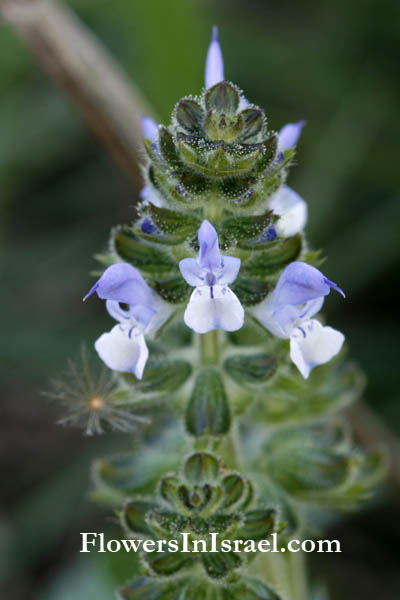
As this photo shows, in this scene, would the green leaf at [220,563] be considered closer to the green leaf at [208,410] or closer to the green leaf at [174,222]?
the green leaf at [208,410]

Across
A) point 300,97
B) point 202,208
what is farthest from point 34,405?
point 202,208

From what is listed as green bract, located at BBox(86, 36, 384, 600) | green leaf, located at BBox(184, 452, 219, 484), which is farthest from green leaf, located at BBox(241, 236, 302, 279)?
green leaf, located at BBox(184, 452, 219, 484)

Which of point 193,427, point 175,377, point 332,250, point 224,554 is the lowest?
point 224,554

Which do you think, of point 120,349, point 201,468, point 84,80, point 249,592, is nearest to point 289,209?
point 120,349

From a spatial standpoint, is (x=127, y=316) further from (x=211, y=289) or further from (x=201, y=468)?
(x=201, y=468)

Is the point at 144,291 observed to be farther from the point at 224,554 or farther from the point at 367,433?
the point at 367,433

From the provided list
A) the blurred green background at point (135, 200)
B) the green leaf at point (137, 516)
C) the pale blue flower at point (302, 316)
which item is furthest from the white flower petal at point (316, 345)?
the blurred green background at point (135, 200)

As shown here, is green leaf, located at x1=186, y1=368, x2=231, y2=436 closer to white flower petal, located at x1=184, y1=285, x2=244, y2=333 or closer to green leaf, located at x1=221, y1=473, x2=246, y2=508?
green leaf, located at x1=221, y1=473, x2=246, y2=508
